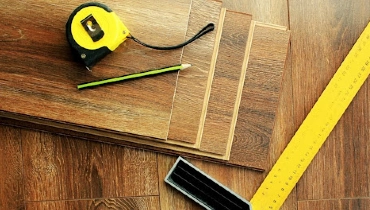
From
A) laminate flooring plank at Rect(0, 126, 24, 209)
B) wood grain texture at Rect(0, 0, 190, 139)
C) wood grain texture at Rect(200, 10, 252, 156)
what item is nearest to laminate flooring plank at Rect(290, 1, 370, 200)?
wood grain texture at Rect(200, 10, 252, 156)

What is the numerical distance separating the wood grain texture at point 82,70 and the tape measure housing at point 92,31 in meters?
0.04

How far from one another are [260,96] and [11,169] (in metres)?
0.59

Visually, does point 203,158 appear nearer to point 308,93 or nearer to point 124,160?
point 124,160

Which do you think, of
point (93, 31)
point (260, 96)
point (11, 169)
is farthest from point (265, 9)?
point (11, 169)

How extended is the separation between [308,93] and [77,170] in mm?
570

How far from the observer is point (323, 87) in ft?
4.25

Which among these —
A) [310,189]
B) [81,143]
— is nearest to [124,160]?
[81,143]

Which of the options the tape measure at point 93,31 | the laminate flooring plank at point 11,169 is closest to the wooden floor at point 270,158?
the laminate flooring plank at point 11,169

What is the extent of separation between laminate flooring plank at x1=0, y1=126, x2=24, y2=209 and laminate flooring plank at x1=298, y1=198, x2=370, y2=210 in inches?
25.8

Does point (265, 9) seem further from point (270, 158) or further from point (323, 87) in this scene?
point (270, 158)

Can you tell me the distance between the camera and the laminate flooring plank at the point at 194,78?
1.19 m

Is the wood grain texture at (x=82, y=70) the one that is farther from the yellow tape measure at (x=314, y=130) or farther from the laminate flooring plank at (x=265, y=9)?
the yellow tape measure at (x=314, y=130)

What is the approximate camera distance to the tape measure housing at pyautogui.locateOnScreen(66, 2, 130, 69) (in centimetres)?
111

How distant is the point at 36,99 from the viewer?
3.75 ft
